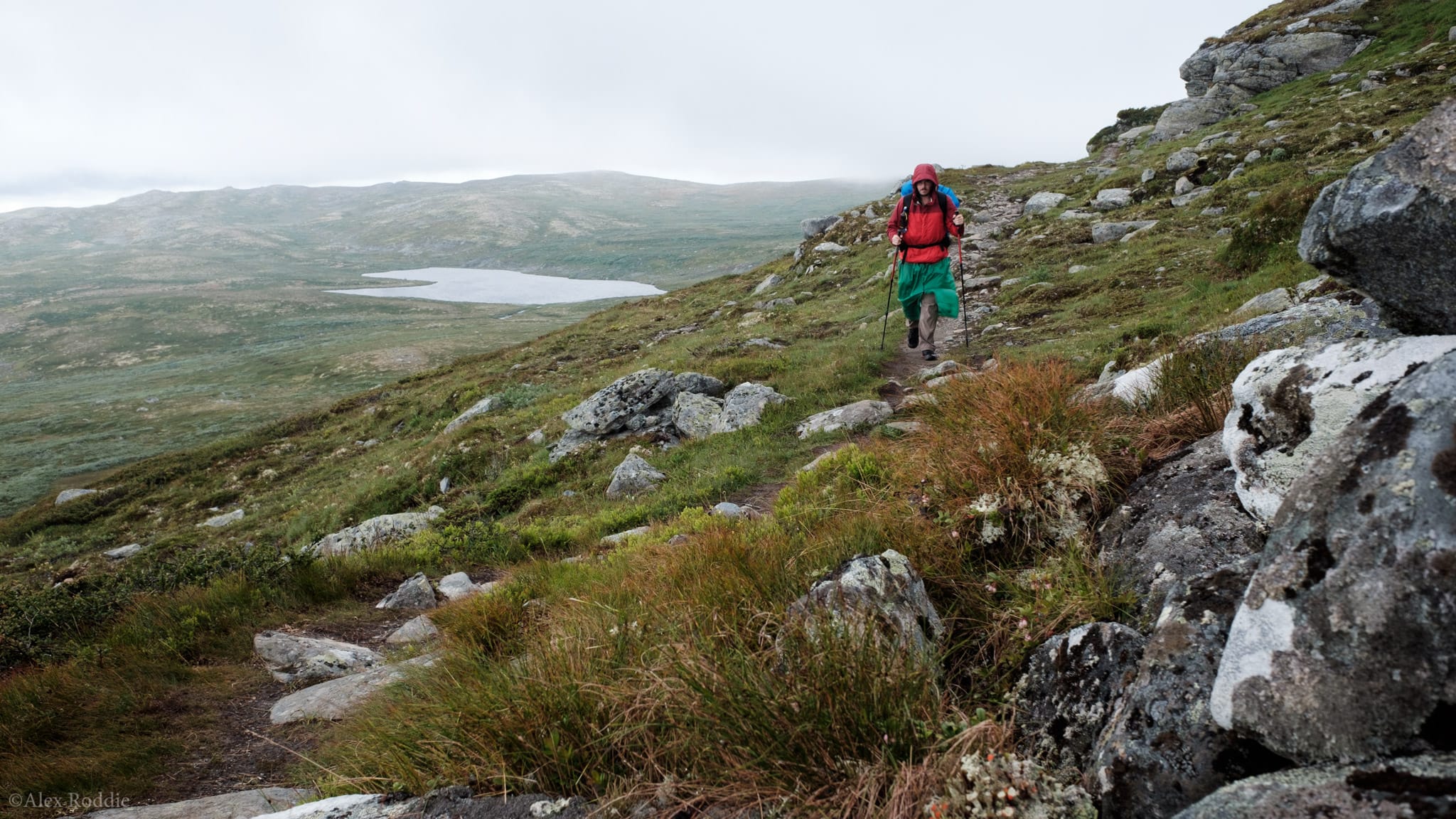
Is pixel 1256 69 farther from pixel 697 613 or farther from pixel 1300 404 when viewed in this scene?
pixel 697 613

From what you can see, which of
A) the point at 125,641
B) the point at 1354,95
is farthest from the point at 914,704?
the point at 1354,95

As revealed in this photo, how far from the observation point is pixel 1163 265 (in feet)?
62.0

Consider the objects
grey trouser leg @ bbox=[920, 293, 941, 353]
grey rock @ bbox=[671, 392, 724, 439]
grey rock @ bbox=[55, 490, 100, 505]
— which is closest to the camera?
grey trouser leg @ bbox=[920, 293, 941, 353]

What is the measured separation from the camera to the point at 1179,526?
4.00 meters

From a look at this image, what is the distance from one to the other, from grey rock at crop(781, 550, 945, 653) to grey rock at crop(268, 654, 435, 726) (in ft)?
11.5

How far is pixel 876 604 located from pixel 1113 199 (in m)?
34.1

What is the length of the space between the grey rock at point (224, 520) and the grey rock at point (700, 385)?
18.9m

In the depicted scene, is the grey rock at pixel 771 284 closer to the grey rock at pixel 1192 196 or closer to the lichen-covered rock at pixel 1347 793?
the grey rock at pixel 1192 196

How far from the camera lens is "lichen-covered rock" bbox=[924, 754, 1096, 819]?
2.56 m

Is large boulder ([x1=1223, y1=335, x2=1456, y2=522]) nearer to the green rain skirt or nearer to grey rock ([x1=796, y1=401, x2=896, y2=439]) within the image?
grey rock ([x1=796, y1=401, x2=896, y2=439])

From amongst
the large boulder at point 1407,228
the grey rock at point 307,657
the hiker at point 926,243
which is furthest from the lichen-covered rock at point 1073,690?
the hiker at point 926,243

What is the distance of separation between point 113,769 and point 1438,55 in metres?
51.8

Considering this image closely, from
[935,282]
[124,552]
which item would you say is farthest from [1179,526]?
[124,552]

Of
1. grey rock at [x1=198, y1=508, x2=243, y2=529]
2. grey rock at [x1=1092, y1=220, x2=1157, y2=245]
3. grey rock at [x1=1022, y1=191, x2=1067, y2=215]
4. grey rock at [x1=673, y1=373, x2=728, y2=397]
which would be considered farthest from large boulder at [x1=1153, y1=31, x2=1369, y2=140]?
grey rock at [x1=198, y1=508, x2=243, y2=529]
